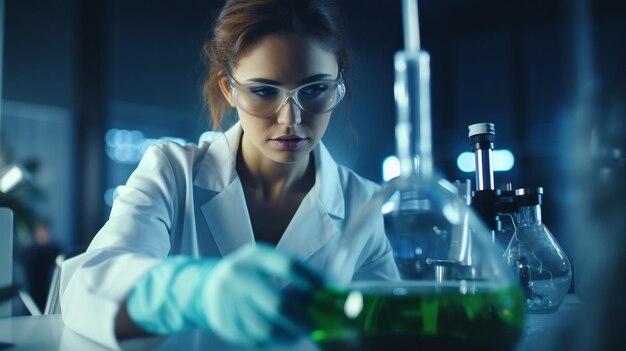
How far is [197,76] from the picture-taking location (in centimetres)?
448

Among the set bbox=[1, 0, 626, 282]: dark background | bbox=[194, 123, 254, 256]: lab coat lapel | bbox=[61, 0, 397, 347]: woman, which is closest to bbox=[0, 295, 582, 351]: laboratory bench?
bbox=[61, 0, 397, 347]: woman

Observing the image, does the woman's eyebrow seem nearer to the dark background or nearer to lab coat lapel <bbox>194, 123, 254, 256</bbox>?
lab coat lapel <bbox>194, 123, 254, 256</bbox>

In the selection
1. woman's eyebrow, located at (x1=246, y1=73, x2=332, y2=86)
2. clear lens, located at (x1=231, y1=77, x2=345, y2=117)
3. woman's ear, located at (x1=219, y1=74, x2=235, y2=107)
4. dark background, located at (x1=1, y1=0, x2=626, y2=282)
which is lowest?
clear lens, located at (x1=231, y1=77, x2=345, y2=117)

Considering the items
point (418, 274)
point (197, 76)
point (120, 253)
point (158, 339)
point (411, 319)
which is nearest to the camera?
point (411, 319)

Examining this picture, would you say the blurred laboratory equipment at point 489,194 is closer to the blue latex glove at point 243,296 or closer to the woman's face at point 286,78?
the woman's face at point 286,78

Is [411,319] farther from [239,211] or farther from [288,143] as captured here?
[239,211]

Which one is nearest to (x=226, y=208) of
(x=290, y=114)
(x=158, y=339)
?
(x=290, y=114)

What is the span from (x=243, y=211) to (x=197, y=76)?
330 cm

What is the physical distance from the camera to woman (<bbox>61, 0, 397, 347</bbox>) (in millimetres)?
586

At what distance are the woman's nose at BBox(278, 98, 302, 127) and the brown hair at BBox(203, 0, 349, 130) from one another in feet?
0.60

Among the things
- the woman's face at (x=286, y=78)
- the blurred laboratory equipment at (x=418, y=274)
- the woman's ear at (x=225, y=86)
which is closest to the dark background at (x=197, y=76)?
the woman's ear at (x=225, y=86)

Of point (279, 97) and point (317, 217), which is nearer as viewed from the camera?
point (279, 97)

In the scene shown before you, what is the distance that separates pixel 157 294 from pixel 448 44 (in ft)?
15.8

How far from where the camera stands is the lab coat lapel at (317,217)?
1367mm
